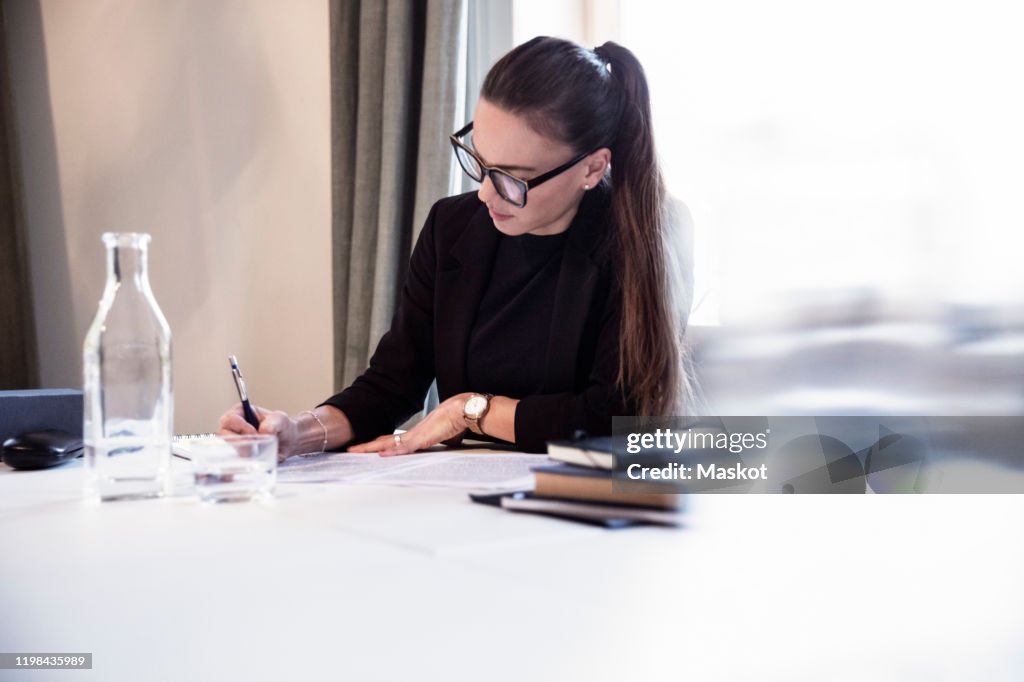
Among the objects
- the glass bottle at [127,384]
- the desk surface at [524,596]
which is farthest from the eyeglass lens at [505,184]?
the desk surface at [524,596]

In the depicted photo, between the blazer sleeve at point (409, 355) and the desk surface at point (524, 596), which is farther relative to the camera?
the blazer sleeve at point (409, 355)

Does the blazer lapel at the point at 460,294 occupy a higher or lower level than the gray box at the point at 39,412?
higher

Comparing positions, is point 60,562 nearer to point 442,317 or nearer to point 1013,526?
point 1013,526

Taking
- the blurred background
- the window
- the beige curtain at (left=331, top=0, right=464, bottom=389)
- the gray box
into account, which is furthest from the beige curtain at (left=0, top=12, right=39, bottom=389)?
the window

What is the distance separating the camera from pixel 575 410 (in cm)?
135

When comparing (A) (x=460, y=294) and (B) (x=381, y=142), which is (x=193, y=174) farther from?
(A) (x=460, y=294)

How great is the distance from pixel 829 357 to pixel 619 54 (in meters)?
0.84

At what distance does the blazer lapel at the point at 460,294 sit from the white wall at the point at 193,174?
1.28 metres

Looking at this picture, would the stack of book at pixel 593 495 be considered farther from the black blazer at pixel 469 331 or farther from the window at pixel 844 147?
the window at pixel 844 147

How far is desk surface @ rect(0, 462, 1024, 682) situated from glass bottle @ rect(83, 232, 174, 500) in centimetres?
10

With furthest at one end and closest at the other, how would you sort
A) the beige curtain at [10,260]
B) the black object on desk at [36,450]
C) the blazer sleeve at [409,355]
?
the beige curtain at [10,260] → the blazer sleeve at [409,355] → the black object on desk at [36,450]

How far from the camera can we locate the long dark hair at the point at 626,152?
1.42m

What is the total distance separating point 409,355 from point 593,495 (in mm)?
901

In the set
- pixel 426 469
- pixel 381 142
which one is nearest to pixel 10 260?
pixel 381 142
